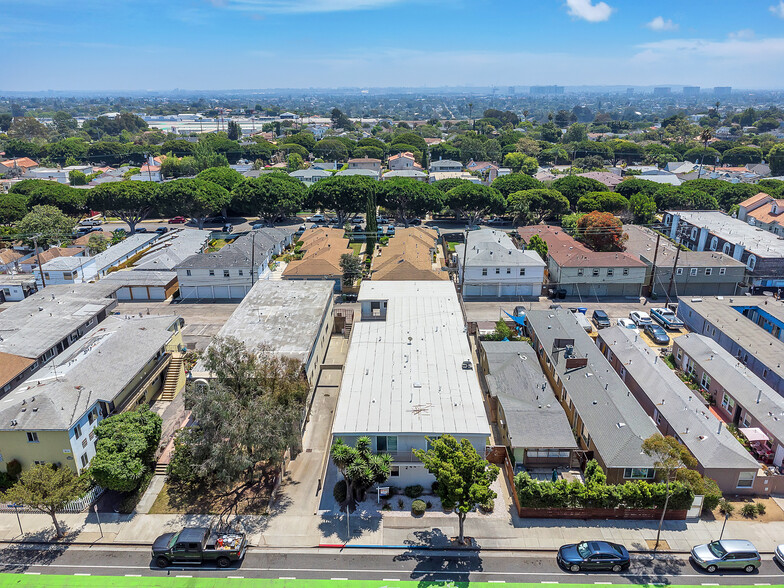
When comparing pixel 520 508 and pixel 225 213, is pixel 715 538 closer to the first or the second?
pixel 520 508

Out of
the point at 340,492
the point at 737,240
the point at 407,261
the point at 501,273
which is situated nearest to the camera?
the point at 340,492

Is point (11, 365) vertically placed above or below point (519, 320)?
above

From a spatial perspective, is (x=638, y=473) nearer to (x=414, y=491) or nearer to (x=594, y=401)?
(x=594, y=401)

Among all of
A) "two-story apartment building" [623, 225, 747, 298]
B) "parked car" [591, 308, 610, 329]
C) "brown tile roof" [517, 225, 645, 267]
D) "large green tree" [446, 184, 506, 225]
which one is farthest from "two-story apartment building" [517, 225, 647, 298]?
"large green tree" [446, 184, 506, 225]

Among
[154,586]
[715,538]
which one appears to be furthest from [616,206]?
[154,586]

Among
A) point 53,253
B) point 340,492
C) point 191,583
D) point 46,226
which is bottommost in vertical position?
point 191,583

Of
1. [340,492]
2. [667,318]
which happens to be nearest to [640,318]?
[667,318]

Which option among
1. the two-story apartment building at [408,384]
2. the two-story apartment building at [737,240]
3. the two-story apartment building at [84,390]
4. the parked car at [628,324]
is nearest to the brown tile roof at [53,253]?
the two-story apartment building at [84,390]
